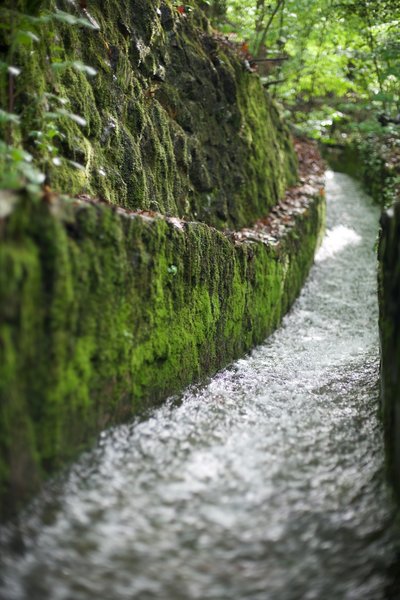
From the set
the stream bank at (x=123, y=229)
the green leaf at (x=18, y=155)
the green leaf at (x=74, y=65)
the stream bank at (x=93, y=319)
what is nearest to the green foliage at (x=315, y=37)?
the stream bank at (x=123, y=229)

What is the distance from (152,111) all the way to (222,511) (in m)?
5.67

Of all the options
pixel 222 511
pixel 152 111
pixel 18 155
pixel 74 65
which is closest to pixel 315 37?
pixel 152 111

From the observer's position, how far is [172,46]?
28.2 feet

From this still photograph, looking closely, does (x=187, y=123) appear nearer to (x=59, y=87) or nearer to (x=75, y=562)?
(x=59, y=87)

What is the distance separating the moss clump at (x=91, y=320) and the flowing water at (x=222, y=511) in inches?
12.2

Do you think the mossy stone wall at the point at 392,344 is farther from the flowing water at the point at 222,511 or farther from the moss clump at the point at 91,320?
the moss clump at the point at 91,320

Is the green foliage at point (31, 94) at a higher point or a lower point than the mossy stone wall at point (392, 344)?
higher

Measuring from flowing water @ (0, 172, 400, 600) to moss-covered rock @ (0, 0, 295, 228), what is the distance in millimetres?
2540

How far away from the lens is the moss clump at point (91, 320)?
304cm

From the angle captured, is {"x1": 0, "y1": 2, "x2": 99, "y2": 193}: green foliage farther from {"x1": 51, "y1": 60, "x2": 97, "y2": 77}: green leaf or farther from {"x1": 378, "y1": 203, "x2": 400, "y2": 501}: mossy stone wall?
{"x1": 378, "y1": 203, "x2": 400, "y2": 501}: mossy stone wall

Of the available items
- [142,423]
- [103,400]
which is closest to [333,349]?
[142,423]

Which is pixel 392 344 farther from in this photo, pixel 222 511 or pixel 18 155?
pixel 18 155

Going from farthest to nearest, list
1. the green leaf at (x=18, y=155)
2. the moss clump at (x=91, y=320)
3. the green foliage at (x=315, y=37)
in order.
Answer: the green foliage at (x=315, y=37) → the green leaf at (x=18, y=155) → the moss clump at (x=91, y=320)

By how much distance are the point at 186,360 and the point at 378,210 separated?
14.4 metres
